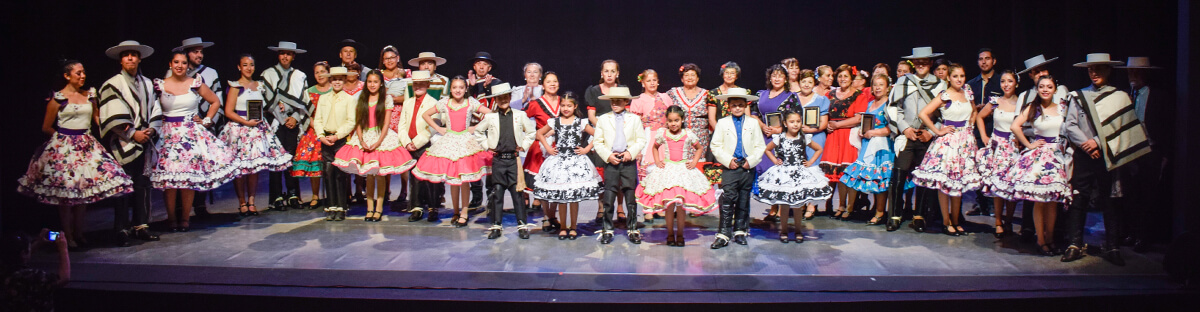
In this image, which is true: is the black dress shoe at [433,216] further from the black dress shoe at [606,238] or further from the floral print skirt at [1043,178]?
the floral print skirt at [1043,178]

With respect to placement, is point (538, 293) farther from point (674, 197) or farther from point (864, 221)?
point (864, 221)

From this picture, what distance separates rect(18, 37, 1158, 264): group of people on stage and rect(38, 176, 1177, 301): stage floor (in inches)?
8.0

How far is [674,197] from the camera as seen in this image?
4770 millimetres

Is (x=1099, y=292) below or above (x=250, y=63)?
below

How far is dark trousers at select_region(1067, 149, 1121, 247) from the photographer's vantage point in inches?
177

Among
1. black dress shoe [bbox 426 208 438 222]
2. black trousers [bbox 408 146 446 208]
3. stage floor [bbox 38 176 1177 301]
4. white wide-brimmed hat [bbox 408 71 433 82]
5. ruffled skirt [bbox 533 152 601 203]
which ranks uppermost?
white wide-brimmed hat [bbox 408 71 433 82]

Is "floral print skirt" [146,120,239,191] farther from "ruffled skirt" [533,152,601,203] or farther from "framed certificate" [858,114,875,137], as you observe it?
"framed certificate" [858,114,875,137]

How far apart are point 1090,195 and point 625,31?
4630 millimetres

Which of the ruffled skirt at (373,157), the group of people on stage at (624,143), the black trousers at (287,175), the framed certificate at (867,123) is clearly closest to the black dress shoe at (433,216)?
the group of people on stage at (624,143)

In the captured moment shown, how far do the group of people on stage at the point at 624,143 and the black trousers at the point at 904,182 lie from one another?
0.01 meters

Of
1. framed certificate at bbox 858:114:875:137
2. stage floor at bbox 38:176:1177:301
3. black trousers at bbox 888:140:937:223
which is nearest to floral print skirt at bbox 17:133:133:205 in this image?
stage floor at bbox 38:176:1177:301

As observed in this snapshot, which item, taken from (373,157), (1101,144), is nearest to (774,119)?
(1101,144)

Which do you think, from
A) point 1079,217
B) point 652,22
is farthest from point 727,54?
point 1079,217

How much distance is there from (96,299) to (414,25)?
4993 millimetres
